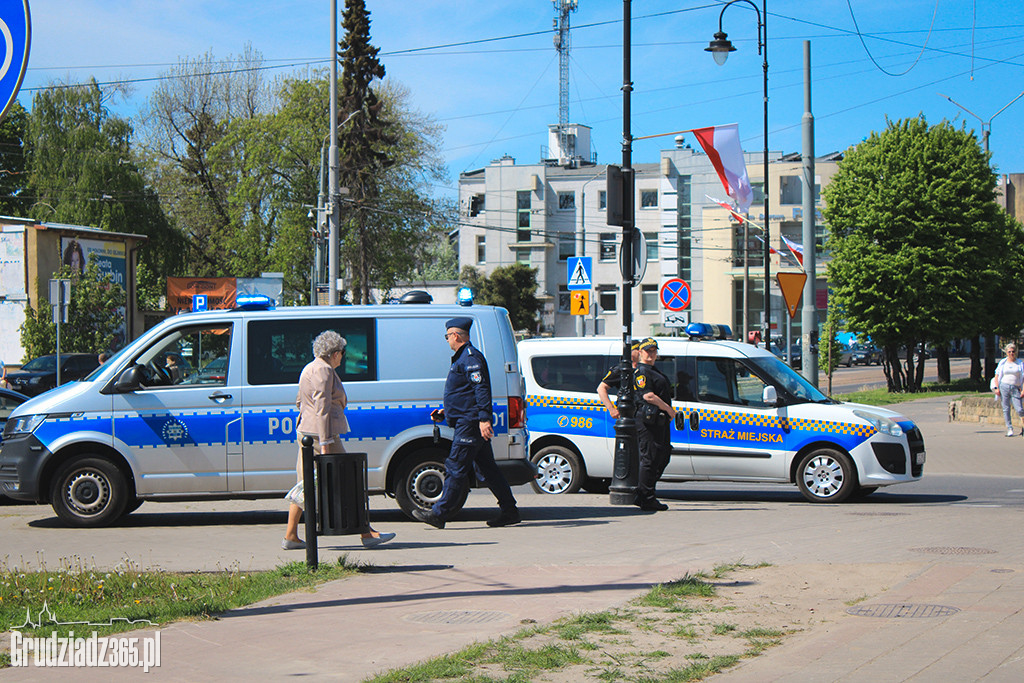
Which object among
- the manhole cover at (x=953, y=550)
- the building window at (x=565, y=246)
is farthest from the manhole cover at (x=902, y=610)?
the building window at (x=565, y=246)

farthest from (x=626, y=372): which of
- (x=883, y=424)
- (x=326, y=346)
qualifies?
(x=326, y=346)

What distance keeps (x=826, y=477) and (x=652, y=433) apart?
8.54 feet

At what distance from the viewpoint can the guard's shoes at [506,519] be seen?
10047mm

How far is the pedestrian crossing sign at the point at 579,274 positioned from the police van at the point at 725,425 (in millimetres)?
6559

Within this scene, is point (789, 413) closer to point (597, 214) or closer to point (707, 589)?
point (707, 589)

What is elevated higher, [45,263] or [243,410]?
[45,263]

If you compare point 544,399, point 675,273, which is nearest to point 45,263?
point 544,399

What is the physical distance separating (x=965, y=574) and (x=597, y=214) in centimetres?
6517

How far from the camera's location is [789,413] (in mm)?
12406

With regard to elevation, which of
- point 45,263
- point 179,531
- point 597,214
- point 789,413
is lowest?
point 179,531

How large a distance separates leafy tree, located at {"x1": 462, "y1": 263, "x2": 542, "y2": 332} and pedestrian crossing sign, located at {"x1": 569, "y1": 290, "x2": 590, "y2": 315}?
4331cm

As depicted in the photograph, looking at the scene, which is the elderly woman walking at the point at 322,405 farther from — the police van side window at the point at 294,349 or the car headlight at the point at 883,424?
the car headlight at the point at 883,424

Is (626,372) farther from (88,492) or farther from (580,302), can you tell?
(580,302)

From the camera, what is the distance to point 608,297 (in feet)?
239
